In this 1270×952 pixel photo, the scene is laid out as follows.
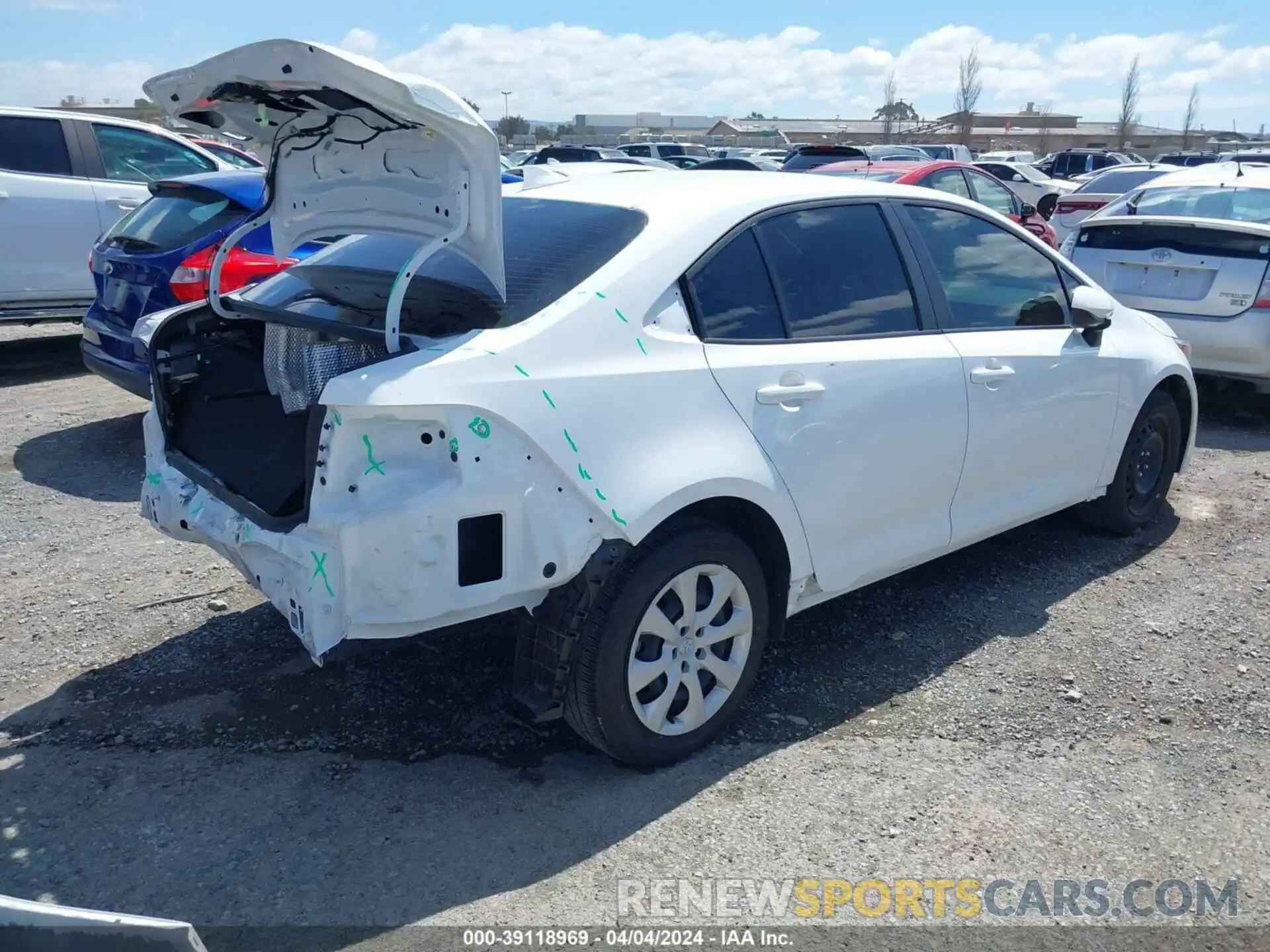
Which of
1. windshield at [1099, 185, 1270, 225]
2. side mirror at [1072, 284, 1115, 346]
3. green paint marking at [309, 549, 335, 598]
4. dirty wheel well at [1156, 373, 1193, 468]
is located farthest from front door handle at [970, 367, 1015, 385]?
windshield at [1099, 185, 1270, 225]

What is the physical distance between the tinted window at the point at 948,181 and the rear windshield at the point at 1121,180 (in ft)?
20.1

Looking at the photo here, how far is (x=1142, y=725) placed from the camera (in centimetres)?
376

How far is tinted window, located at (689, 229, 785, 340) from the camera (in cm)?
340

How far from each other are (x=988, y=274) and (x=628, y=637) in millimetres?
2356

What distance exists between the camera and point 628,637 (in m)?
3.13

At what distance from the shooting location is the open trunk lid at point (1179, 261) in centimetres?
715

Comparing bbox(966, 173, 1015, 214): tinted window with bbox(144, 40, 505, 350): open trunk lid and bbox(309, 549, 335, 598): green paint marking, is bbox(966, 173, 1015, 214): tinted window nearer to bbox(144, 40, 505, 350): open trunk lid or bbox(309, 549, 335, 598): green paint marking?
bbox(144, 40, 505, 350): open trunk lid

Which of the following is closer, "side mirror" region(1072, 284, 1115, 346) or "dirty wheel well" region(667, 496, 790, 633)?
"dirty wheel well" region(667, 496, 790, 633)

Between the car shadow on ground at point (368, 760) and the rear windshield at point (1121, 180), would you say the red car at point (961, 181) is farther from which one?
the car shadow on ground at point (368, 760)

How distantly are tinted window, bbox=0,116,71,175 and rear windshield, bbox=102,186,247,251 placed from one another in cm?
251

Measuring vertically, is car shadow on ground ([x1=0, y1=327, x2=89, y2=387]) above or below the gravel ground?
below

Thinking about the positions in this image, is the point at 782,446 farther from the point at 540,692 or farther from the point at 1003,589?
the point at 1003,589

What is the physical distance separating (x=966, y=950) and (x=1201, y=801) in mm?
1100

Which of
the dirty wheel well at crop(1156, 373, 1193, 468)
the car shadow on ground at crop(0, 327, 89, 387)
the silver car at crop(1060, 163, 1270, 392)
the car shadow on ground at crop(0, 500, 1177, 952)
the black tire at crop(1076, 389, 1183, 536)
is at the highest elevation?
the silver car at crop(1060, 163, 1270, 392)
